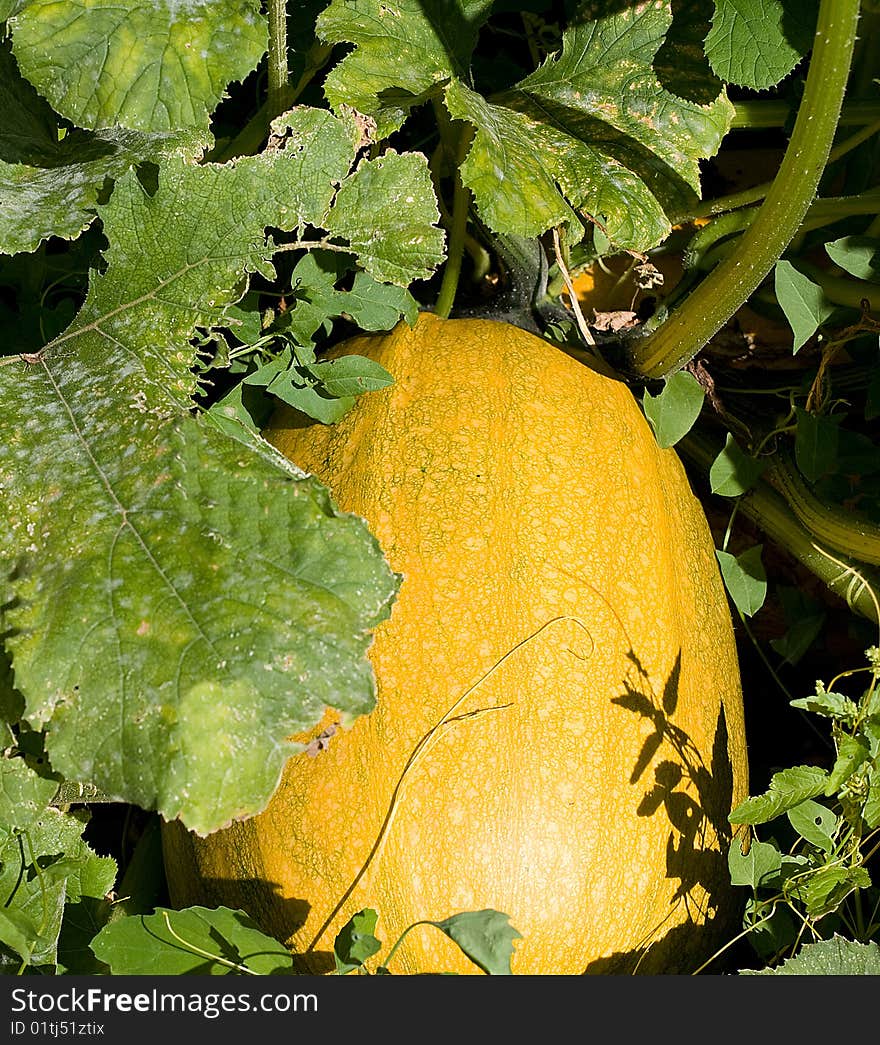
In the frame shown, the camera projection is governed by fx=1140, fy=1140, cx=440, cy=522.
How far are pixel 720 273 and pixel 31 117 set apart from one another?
0.93m

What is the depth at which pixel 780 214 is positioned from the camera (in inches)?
51.9

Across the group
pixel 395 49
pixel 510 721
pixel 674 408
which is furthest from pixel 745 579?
pixel 395 49

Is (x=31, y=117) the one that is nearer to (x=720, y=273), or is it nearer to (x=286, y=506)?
(x=286, y=506)

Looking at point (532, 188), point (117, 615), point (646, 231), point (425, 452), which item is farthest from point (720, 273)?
point (117, 615)

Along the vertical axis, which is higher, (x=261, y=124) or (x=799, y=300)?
(x=261, y=124)

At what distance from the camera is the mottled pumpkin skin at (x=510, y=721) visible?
1318mm

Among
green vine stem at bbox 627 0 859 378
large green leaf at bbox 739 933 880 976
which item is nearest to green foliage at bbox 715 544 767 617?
green vine stem at bbox 627 0 859 378

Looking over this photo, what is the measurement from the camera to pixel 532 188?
133cm

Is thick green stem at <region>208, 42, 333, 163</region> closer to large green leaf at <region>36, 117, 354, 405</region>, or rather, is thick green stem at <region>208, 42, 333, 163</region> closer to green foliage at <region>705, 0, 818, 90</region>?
large green leaf at <region>36, 117, 354, 405</region>

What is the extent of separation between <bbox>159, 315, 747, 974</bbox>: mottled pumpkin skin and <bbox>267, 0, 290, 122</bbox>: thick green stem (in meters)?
0.37

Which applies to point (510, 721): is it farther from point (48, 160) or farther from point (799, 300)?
point (48, 160)

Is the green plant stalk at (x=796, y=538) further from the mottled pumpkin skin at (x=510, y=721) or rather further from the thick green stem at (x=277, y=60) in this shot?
the thick green stem at (x=277, y=60)

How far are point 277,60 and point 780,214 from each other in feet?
2.16

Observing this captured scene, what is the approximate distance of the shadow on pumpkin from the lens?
1.38 m
